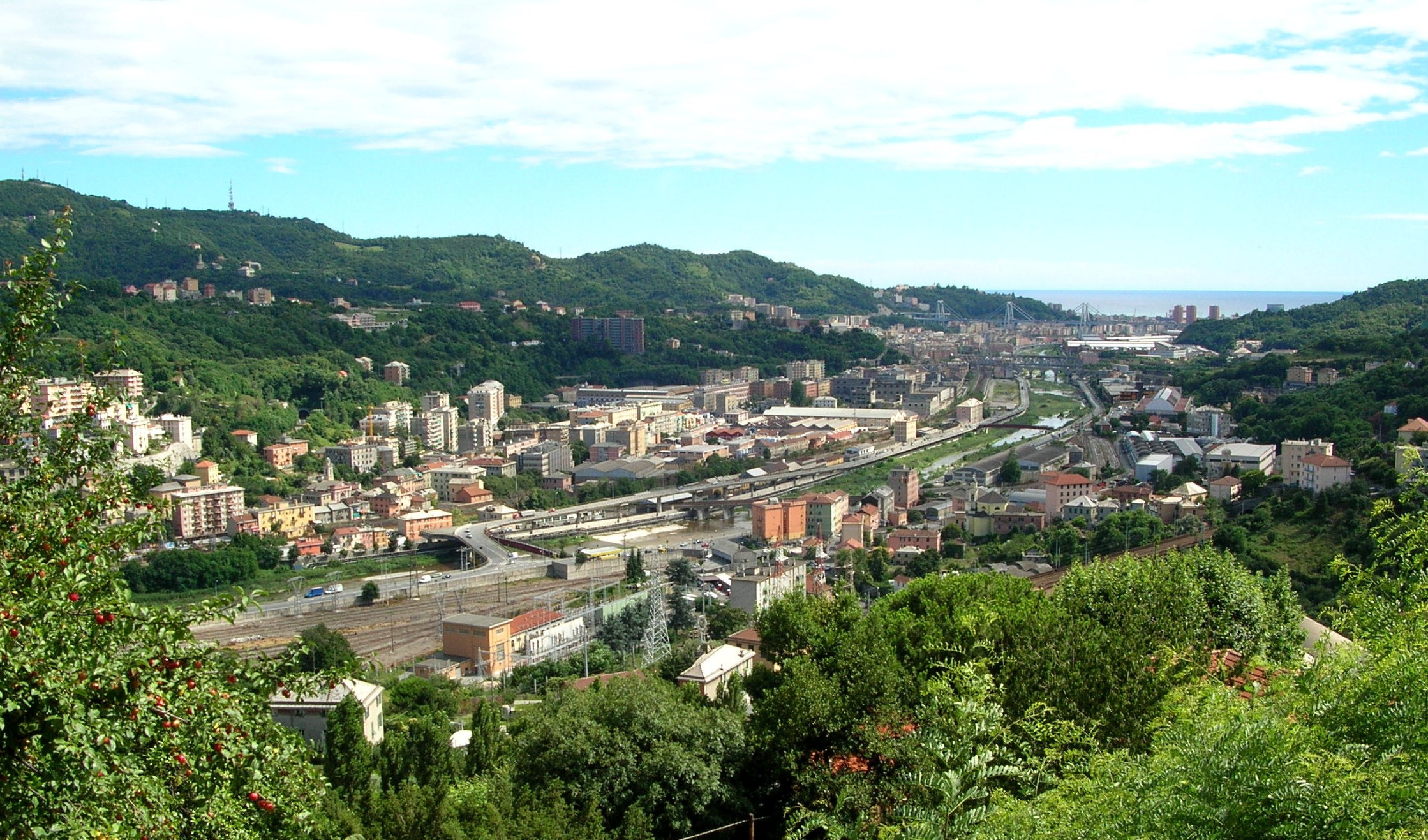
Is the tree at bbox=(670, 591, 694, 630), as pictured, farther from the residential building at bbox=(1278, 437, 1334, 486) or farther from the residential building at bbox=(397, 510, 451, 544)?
the residential building at bbox=(1278, 437, 1334, 486)

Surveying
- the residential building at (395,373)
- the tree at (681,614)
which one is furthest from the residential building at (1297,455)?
the residential building at (395,373)

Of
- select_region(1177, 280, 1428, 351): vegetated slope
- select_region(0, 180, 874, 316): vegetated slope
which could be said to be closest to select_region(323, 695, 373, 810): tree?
select_region(1177, 280, 1428, 351): vegetated slope

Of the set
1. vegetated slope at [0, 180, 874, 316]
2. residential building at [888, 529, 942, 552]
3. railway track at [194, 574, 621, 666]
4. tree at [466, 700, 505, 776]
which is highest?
vegetated slope at [0, 180, 874, 316]

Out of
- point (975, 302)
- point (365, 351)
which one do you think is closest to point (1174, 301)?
point (975, 302)

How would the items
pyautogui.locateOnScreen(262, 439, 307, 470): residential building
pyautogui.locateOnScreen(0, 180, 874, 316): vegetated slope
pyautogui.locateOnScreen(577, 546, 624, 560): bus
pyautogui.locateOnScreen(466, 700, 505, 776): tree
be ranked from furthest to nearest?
pyautogui.locateOnScreen(0, 180, 874, 316): vegetated slope → pyautogui.locateOnScreen(262, 439, 307, 470): residential building → pyautogui.locateOnScreen(577, 546, 624, 560): bus → pyautogui.locateOnScreen(466, 700, 505, 776): tree

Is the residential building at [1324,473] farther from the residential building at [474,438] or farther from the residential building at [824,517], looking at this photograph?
the residential building at [474,438]

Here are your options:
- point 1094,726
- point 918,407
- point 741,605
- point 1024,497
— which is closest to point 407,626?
point 741,605

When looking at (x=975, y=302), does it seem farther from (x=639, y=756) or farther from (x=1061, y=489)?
(x=639, y=756)
